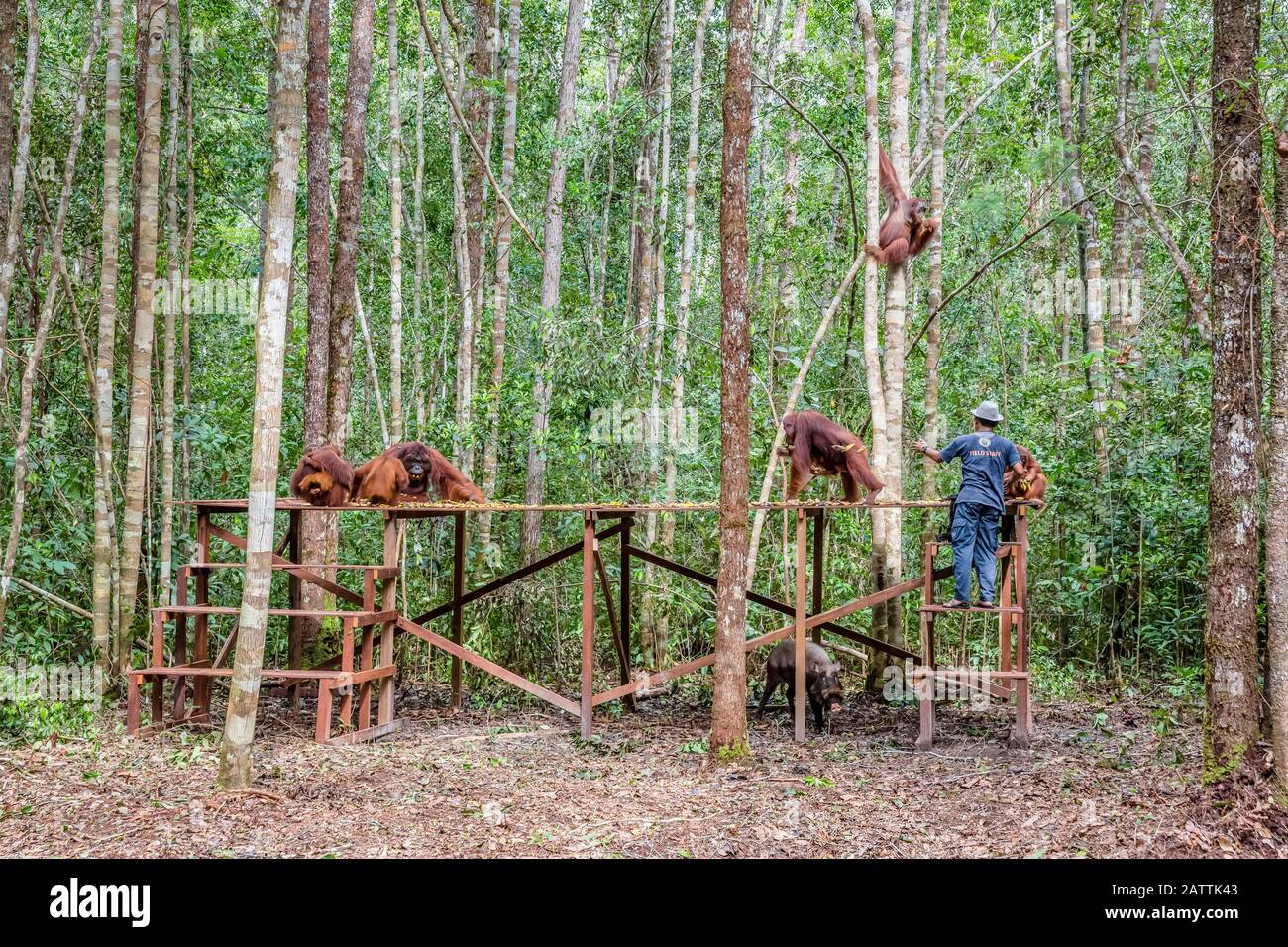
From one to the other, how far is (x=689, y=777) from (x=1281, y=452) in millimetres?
4529

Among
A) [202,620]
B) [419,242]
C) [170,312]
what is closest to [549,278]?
[419,242]

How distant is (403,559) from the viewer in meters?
11.9

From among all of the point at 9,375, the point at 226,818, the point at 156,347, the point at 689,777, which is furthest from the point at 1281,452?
the point at 9,375

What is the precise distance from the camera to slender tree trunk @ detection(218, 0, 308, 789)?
6.74m

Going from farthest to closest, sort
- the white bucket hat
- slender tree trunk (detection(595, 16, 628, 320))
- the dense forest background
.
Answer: slender tree trunk (detection(595, 16, 628, 320)) → the dense forest background → the white bucket hat

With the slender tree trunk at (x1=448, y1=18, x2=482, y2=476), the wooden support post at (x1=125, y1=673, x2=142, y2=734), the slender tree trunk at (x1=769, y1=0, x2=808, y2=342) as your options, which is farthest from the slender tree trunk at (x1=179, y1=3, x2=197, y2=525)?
the slender tree trunk at (x1=769, y1=0, x2=808, y2=342)

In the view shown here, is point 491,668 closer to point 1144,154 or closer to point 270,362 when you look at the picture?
point 270,362

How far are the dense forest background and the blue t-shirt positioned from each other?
1.08m

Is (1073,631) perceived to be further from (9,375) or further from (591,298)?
(9,375)

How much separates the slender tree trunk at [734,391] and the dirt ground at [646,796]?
0.52m

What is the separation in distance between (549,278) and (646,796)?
667 cm

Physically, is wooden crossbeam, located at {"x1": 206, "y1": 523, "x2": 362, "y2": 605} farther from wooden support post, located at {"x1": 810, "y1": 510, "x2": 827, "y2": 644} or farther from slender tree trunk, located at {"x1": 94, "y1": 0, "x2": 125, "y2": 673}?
wooden support post, located at {"x1": 810, "y1": 510, "x2": 827, "y2": 644}

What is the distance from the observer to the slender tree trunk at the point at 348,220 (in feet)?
35.7

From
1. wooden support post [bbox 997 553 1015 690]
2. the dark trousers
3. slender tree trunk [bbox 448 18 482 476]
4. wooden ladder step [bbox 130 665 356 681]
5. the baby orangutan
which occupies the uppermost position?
slender tree trunk [bbox 448 18 482 476]
